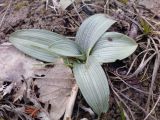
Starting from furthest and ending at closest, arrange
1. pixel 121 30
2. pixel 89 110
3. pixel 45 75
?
1. pixel 121 30
2. pixel 45 75
3. pixel 89 110

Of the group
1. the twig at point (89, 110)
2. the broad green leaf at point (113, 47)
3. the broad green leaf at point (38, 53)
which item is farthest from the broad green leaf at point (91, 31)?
the twig at point (89, 110)

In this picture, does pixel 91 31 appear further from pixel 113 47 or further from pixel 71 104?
pixel 71 104

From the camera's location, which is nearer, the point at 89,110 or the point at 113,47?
the point at 89,110

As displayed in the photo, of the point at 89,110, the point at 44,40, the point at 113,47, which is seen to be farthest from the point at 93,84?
the point at 44,40

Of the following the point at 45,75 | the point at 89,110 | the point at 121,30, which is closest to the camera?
the point at 89,110

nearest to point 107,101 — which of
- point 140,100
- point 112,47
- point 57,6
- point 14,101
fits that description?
point 140,100

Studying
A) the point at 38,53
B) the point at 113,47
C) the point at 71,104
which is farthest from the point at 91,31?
the point at 71,104

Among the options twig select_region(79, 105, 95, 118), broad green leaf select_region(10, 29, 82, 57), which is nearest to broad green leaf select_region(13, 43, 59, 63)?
broad green leaf select_region(10, 29, 82, 57)

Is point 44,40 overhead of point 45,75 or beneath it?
overhead

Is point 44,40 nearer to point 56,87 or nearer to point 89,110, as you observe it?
point 56,87
